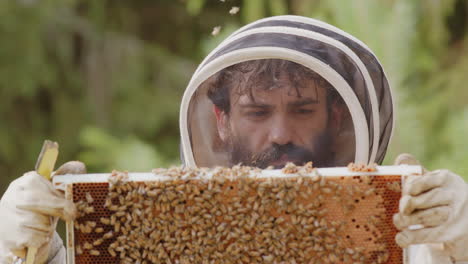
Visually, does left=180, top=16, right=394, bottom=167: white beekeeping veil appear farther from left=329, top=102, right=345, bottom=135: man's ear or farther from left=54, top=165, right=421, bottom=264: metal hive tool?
left=54, top=165, right=421, bottom=264: metal hive tool

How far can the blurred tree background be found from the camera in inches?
330

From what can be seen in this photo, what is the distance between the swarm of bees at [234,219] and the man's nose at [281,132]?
667 mm

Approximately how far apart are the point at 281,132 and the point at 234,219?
0.77 meters

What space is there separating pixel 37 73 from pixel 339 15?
4509 mm

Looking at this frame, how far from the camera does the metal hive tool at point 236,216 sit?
235cm

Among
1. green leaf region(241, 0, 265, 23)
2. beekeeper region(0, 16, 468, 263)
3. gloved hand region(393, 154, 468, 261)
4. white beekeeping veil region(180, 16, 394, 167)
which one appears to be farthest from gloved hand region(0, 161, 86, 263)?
green leaf region(241, 0, 265, 23)

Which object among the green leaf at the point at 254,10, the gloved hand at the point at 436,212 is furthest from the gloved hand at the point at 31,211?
the green leaf at the point at 254,10

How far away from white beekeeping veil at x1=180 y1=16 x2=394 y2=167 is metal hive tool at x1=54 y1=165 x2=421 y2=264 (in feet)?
2.04

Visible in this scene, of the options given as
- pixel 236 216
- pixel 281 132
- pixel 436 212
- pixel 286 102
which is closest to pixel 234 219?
pixel 236 216

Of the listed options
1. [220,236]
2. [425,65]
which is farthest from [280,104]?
[425,65]

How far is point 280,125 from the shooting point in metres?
3.10

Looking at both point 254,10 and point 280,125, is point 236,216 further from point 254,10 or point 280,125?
point 254,10

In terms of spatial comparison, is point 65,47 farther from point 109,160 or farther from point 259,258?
point 259,258

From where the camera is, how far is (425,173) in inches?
91.7
